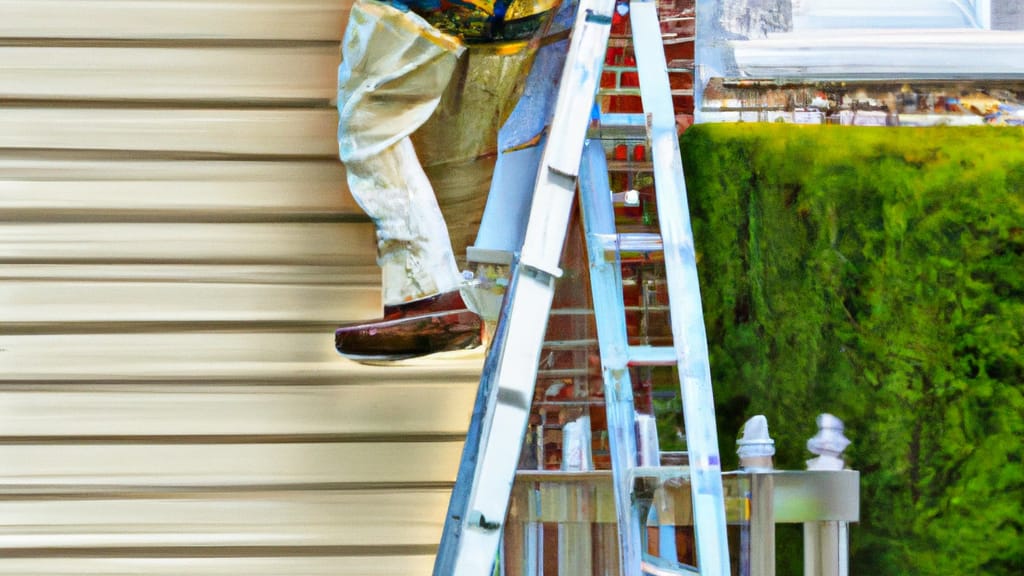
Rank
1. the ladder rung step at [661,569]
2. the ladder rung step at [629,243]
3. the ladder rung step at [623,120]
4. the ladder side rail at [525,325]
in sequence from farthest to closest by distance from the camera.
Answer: the ladder rung step at [623,120] < the ladder rung step at [629,243] < the ladder rung step at [661,569] < the ladder side rail at [525,325]

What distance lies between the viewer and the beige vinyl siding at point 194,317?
307 cm

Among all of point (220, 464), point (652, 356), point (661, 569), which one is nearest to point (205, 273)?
point (220, 464)

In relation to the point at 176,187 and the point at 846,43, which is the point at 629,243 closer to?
the point at 846,43

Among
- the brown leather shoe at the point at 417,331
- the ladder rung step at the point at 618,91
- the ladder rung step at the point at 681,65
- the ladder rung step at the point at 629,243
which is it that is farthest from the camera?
the ladder rung step at the point at 681,65

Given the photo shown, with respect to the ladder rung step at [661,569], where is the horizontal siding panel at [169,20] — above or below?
above

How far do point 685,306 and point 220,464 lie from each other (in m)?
1.51

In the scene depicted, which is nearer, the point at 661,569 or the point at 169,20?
the point at 661,569

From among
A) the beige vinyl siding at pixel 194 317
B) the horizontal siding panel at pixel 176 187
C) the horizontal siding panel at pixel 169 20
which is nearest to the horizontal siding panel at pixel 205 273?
the beige vinyl siding at pixel 194 317

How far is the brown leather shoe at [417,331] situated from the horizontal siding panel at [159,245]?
0.33 metres

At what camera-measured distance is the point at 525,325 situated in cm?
231

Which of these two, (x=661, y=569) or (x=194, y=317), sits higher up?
(x=194, y=317)

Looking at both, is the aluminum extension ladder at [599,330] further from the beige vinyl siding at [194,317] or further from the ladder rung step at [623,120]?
the beige vinyl siding at [194,317]

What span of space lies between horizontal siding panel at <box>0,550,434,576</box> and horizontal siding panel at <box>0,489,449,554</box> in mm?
47

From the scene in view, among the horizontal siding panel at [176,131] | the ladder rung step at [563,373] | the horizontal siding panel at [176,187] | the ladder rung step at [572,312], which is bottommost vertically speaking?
the ladder rung step at [563,373]
